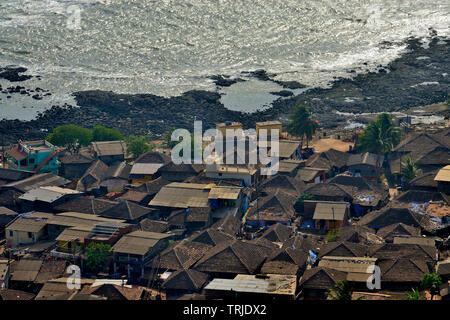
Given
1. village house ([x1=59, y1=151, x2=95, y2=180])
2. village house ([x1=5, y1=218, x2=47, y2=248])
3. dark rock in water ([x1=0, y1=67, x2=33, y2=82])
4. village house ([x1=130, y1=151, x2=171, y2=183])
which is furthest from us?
dark rock in water ([x1=0, y1=67, x2=33, y2=82])

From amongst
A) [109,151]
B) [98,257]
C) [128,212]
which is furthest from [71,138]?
[98,257]

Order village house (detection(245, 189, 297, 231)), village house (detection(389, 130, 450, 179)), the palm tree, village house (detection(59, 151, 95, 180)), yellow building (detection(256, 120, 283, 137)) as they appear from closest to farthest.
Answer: village house (detection(245, 189, 297, 231)) → village house (detection(389, 130, 450, 179)) → the palm tree → village house (detection(59, 151, 95, 180)) → yellow building (detection(256, 120, 283, 137))

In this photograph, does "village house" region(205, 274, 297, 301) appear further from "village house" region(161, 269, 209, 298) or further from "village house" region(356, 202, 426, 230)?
"village house" region(356, 202, 426, 230)

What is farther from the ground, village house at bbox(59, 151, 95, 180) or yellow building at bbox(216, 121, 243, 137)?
yellow building at bbox(216, 121, 243, 137)

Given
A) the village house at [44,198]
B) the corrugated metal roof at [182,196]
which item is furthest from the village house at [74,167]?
the corrugated metal roof at [182,196]

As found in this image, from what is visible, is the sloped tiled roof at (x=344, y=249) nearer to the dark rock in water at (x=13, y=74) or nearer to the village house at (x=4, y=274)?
the village house at (x=4, y=274)

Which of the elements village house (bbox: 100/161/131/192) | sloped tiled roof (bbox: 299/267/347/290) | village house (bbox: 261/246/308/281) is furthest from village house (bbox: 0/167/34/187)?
sloped tiled roof (bbox: 299/267/347/290)

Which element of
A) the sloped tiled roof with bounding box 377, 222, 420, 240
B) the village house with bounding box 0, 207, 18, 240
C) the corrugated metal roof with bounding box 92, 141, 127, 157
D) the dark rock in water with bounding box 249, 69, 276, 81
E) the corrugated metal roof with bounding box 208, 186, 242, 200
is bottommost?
the village house with bounding box 0, 207, 18, 240

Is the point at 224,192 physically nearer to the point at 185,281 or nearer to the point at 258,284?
the point at 185,281

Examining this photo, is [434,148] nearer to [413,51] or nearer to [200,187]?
[200,187]
